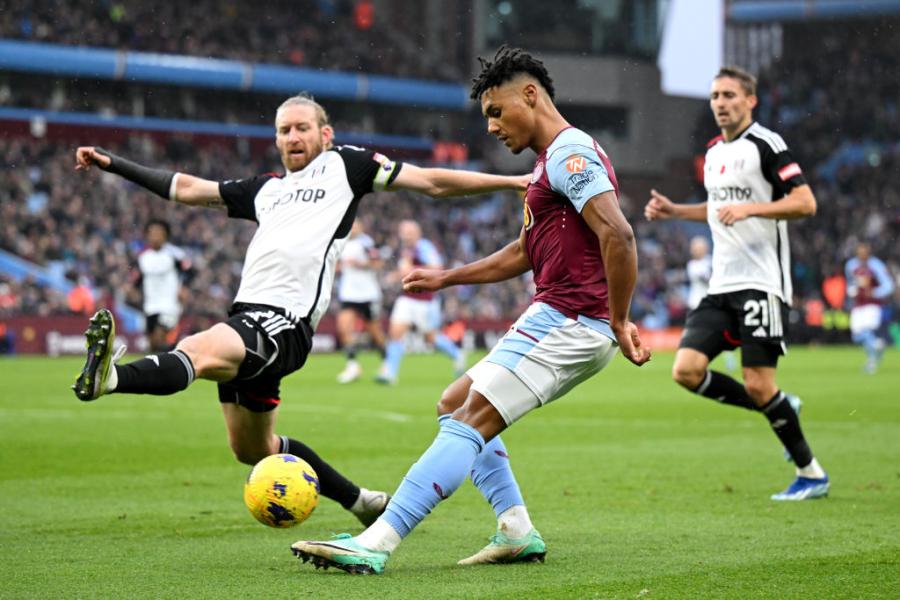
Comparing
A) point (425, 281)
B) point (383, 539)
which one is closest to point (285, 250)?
point (425, 281)

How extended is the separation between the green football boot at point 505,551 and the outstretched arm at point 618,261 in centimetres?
108

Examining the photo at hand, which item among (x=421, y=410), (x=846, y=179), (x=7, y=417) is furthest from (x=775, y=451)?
(x=846, y=179)

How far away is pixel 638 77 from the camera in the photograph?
50.8m

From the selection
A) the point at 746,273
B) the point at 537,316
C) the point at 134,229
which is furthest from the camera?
the point at 134,229

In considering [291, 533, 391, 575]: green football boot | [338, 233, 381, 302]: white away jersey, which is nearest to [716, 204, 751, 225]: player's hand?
[291, 533, 391, 575]: green football boot

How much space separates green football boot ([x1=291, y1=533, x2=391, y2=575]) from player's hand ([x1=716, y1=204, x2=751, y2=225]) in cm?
361

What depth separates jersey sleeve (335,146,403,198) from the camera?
6836mm

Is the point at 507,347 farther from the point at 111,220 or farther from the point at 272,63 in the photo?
the point at 272,63

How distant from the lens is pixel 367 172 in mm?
6859

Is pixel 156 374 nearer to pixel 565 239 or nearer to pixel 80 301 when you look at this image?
pixel 565 239

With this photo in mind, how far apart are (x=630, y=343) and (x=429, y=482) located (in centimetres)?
96

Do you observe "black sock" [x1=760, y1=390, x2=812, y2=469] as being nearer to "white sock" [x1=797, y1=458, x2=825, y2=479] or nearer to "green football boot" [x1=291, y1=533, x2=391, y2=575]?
"white sock" [x1=797, y1=458, x2=825, y2=479]

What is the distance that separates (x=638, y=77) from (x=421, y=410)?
125 ft

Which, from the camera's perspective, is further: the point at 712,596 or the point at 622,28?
the point at 622,28
